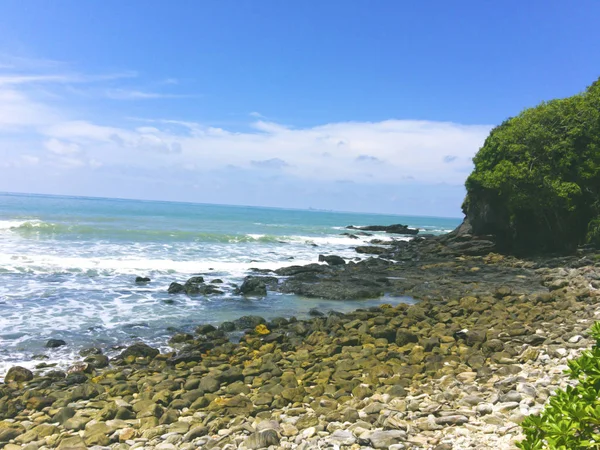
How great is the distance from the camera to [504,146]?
2475cm

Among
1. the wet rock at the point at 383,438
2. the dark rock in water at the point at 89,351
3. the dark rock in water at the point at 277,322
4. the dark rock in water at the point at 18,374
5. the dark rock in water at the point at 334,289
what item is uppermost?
the wet rock at the point at 383,438

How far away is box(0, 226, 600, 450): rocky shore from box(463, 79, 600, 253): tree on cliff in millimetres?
11197

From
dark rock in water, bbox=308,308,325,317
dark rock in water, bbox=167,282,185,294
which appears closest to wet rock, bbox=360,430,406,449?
dark rock in water, bbox=308,308,325,317

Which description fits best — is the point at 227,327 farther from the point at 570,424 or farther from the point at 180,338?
the point at 570,424

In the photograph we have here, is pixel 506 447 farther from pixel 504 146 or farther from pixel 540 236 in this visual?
pixel 540 236

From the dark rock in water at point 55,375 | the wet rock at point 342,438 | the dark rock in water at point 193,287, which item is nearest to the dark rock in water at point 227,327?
the dark rock in water at point 55,375

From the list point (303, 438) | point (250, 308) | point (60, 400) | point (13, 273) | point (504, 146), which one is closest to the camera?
point (303, 438)

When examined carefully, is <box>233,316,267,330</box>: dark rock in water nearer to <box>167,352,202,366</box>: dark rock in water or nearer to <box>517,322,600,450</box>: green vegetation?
<box>167,352,202,366</box>: dark rock in water

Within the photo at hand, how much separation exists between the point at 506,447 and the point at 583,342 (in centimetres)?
461

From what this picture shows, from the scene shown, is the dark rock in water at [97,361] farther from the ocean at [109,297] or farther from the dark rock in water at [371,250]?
the dark rock in water at [371,250]

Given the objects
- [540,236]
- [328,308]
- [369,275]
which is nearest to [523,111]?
[540,236]

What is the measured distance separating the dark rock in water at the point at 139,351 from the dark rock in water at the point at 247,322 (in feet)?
8.95

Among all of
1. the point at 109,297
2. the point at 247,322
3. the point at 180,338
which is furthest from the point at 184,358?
the point at 109,297

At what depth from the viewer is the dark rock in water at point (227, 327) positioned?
36.4 ft
